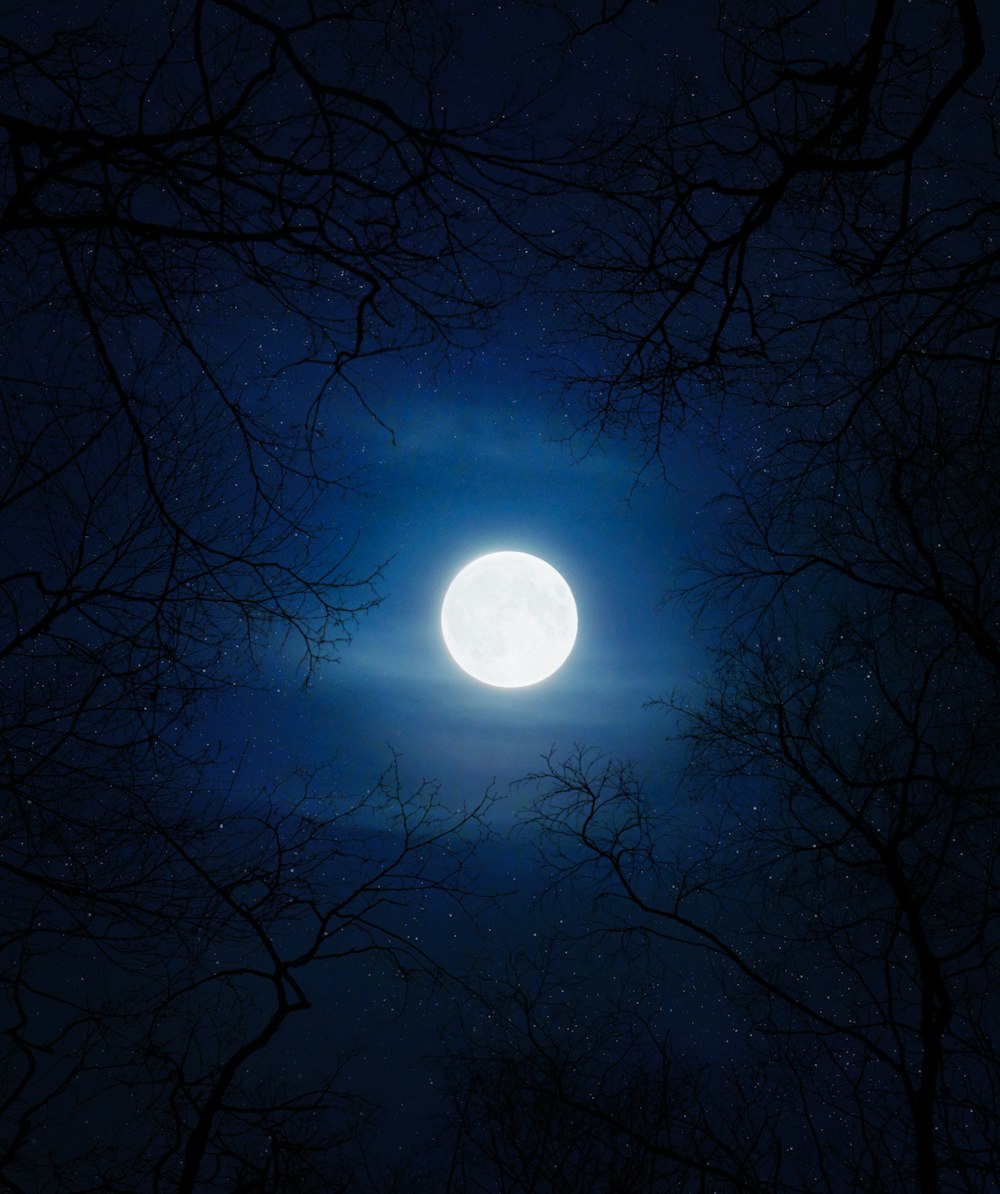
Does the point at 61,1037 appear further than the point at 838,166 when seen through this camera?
Yes

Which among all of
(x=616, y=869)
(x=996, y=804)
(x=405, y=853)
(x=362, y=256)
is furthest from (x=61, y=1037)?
(x=996, y=804)

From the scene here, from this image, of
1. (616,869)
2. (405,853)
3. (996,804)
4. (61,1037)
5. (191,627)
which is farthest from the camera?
(616,869)

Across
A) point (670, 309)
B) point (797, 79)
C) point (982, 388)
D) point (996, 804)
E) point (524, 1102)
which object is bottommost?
point (524, 1102)

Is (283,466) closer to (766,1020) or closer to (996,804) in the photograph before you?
(996,804)

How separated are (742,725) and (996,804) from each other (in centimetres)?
178

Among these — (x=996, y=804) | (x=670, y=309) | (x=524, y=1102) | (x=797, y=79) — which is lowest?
(x=524, y=1102)

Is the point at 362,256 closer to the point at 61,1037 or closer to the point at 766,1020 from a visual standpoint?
the point at 61,1037

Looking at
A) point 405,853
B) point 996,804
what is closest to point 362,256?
point 405,853

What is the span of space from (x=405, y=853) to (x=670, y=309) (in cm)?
376

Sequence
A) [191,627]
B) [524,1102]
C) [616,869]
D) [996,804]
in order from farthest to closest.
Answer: [524,1102] < [616,869] < [996,804] < [191,627]

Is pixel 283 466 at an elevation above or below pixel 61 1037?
above

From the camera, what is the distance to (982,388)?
3621mm

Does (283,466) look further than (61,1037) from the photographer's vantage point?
No

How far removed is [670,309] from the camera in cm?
379
